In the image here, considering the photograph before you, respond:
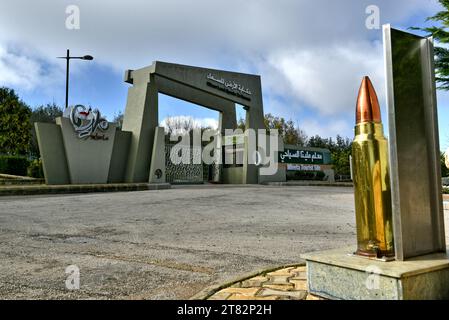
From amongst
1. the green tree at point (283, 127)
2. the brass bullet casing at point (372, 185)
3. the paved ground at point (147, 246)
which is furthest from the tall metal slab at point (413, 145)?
the green tree at point (283, 127)

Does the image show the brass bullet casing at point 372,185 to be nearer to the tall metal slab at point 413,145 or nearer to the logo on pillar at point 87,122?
the tall metal slab at point 413,145

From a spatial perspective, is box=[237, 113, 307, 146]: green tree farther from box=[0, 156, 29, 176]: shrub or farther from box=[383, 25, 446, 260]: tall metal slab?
box=[383, 25, 446, 260]: tall metal slab

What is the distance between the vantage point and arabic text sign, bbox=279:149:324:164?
102 feet

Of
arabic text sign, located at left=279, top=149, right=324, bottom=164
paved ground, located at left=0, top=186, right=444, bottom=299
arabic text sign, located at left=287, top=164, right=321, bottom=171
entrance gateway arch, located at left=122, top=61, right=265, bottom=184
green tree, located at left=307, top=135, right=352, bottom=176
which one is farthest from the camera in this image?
green tree, located at left=307, top=135, right=352, bottom=176

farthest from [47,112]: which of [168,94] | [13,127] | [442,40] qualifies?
[442,40]

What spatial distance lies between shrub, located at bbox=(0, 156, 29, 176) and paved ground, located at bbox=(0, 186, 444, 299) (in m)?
22.0

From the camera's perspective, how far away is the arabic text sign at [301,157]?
3118 centimetres

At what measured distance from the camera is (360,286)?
8.53 feet

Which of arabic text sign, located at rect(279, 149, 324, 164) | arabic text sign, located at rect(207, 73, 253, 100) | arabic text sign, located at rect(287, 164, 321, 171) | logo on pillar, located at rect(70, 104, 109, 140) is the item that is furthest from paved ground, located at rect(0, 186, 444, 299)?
arabic text sign, located at rect(287, 164, 321, 171)

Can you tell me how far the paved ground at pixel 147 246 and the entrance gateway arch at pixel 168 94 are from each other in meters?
13.1

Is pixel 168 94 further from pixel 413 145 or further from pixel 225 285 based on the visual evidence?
pixel 413 145

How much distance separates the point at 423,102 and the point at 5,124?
109 ft

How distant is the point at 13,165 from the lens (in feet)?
96.0
